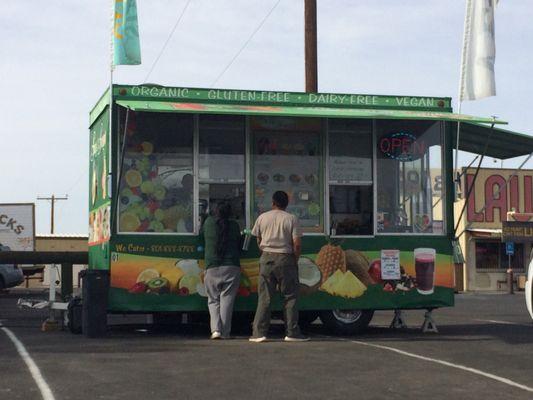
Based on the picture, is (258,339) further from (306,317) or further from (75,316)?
(75,316)

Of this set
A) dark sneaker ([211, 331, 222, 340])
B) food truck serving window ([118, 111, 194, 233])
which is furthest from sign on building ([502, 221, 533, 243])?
dark sneaker ([211, 331, 222, 340])

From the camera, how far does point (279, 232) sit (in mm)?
12492

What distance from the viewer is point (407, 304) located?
1377 centimetres

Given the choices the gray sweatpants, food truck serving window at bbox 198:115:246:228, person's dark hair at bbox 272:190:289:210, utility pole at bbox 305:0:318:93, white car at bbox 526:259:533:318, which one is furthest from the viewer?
utility pole at bbox 305:0:318:93

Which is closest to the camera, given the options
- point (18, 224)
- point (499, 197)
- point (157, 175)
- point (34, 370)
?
point (34, 370)

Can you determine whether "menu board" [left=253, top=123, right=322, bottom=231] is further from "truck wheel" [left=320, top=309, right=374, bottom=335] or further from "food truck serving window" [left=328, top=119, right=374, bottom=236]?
"truck wheel" [left=320, top=309, right=374, bottom=335]

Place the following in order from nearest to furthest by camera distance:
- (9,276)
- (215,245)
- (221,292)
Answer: (215,245)
(221,292)
(9,276)

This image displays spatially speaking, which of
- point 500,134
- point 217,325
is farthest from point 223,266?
point 500,134

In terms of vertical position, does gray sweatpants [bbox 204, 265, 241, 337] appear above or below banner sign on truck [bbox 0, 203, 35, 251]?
below

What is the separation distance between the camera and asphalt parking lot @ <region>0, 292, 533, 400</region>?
8312 millimetres

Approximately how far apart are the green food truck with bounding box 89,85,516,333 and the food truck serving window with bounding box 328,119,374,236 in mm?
15

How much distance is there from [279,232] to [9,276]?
2277 cm

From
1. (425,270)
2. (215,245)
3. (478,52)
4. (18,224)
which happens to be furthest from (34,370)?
(18,224)

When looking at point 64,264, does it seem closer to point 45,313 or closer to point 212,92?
point 45,313
